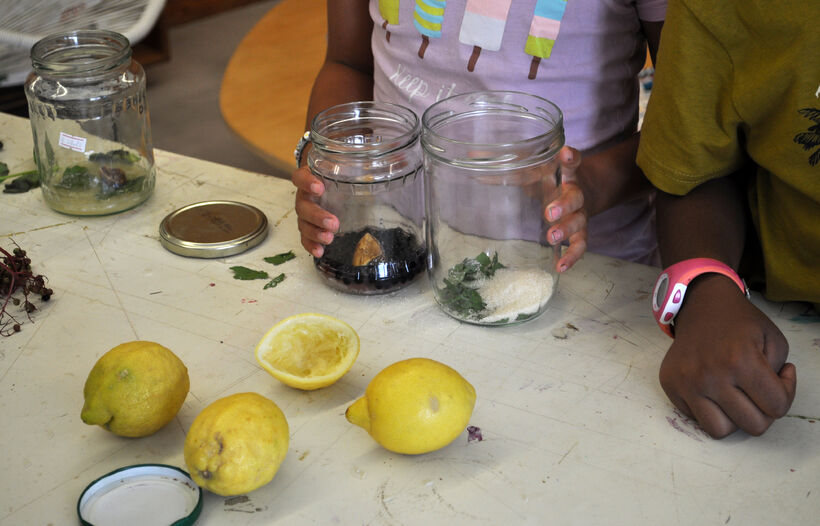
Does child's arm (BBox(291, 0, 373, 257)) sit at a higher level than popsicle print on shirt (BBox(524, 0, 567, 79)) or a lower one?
lower

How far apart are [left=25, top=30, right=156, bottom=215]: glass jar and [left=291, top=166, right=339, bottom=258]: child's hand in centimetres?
32

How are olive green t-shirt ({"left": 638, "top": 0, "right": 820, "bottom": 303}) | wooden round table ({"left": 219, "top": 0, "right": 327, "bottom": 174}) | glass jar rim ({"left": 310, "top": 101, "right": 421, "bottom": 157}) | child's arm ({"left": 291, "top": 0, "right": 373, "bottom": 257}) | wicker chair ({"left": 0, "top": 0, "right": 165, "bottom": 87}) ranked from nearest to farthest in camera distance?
olive green t-shirt ({"left": 638, "top": 0, "right": 820, "bottom": 303})
glass jar rim ({"left": 310, "top": 101, "right": 421, "bottom": 157})
child's arm ({"left": 291, "top": 0, "right": 373, "bottom": 257})
wooden round table ({"left": 219, "top": 0, "right": 327, "bottom": 174})
wicker chair ({"left": 0, "top": 0, "right": 165, "bottom": 87})

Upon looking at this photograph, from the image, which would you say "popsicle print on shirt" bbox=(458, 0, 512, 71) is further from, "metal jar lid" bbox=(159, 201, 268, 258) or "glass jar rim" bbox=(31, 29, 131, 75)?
"glass jar rim" bbox=(31, 29, 131, 75)

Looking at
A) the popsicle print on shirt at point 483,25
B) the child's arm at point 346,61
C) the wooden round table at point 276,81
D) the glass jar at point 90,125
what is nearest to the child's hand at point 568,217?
the popsicle print on shirt at point 483,25

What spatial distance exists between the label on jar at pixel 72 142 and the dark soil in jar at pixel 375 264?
1.41 feet

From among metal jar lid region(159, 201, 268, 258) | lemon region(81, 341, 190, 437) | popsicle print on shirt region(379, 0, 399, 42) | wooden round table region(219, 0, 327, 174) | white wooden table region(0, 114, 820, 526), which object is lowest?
wooden round table region(219, 0, 327, 174)

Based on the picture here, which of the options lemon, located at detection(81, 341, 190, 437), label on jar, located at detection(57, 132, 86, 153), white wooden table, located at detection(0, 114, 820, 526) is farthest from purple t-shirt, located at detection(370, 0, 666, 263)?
lemon, located at detection(81, 341, 190, 437)

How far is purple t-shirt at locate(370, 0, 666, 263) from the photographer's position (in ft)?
3.30

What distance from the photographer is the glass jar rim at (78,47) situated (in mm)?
1056

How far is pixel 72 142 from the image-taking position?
1.12 metres

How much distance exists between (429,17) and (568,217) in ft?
1.16

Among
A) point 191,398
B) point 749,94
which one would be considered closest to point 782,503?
point 749,94

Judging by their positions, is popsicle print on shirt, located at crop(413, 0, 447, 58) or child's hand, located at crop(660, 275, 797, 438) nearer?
child's hand, located at crop(660, 275, 797, 438)

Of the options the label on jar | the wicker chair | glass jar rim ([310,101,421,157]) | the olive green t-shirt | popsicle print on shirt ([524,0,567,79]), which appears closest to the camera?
the olive green t-shirt
